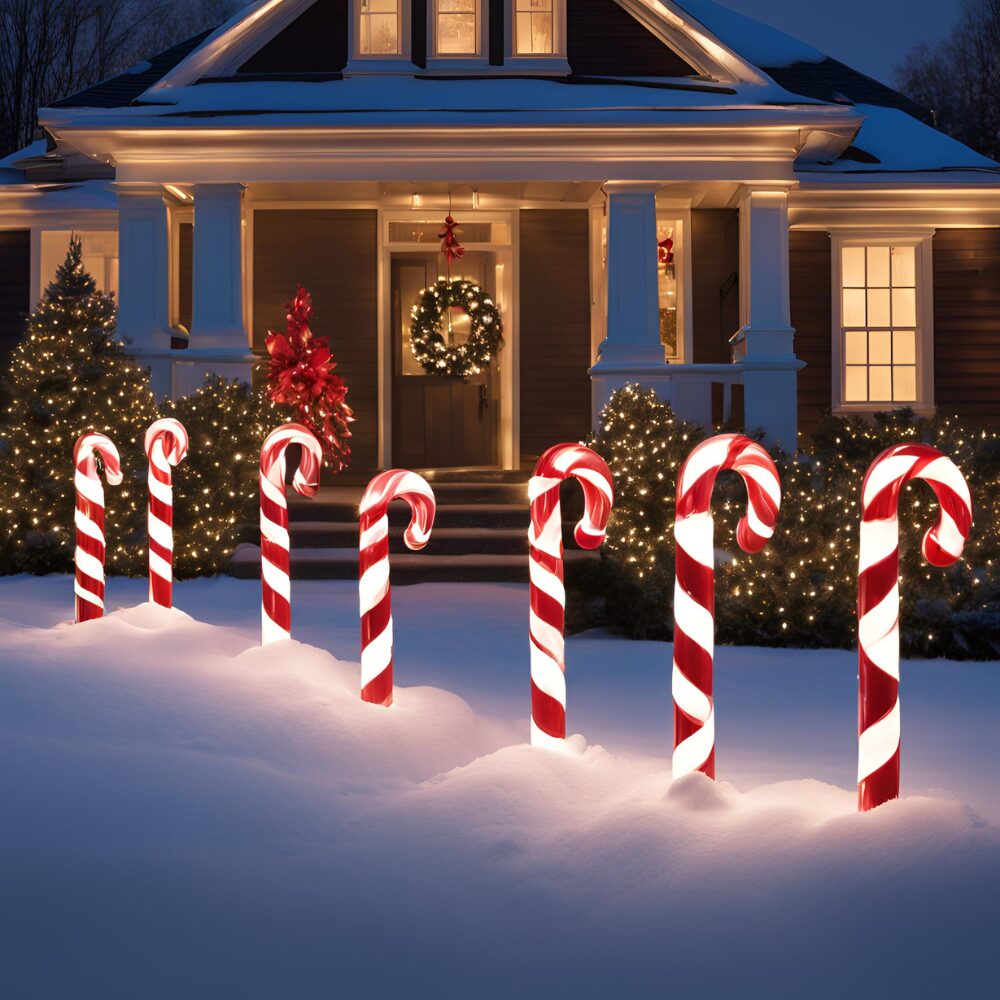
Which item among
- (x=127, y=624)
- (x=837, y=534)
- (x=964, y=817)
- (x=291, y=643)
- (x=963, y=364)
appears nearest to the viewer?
(x=964, y=817)

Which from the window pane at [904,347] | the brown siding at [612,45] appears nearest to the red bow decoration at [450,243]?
the brown siding at [612,45]

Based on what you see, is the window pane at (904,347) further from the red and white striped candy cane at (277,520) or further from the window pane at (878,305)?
the red and white striped candy cane at (277,520)

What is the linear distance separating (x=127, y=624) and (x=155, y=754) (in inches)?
106

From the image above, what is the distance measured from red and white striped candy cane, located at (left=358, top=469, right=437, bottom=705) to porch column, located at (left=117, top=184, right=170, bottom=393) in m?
7.74

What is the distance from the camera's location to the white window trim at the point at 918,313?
15.7m

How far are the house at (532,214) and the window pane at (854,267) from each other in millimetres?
27

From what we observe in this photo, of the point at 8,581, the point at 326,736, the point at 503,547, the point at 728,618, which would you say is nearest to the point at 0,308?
the point at 8,581

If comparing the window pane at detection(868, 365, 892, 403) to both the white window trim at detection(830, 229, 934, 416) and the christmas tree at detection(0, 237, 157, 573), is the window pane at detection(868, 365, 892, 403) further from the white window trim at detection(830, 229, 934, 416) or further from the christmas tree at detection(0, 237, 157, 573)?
the christmas tree at detection(0, 237, 157, 573)

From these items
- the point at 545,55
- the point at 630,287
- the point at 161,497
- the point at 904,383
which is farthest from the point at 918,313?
the point at 161,497

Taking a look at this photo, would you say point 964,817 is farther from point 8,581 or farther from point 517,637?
point 8,581

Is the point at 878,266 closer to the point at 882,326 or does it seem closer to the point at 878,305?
the point at 878,305

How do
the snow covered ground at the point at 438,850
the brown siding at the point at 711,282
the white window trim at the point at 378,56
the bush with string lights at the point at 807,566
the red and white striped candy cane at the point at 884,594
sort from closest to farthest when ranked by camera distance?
the snow covered ground at the point at 438,850 < the red and white striped candy cane at the point at 884,594 < the bush with string lights at the point at 807,566 < the white window trim at the point at 378,56 < the brown siding at the point at 711,282

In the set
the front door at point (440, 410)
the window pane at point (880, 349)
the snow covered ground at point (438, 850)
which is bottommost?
the snow covered ground at point (438, 850)

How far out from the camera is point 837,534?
903 centimetres
